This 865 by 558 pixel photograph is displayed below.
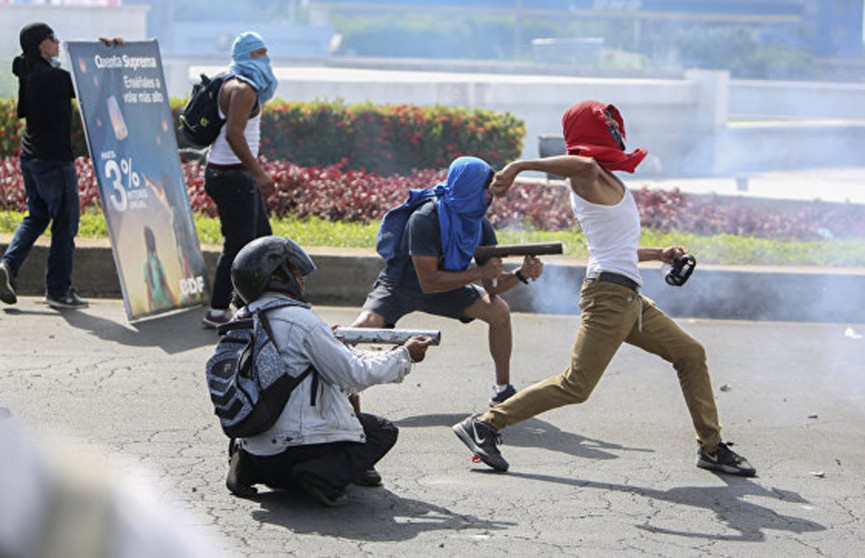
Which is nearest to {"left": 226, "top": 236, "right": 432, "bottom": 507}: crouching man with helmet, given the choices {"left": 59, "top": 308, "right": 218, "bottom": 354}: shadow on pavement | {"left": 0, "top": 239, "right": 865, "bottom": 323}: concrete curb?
{"left": 59, "top": 308, "right": 218, "bottom": 354}: shadow on pavement

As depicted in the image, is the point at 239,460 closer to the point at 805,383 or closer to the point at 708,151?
the point at 805,383

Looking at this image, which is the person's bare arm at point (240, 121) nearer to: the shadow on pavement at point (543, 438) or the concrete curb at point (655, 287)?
the concrete curb at point (655, 287)

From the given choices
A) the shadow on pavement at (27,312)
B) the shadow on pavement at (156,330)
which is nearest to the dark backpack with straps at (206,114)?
the shadow on pavement at (156,330)

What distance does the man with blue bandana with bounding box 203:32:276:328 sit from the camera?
25.0ft

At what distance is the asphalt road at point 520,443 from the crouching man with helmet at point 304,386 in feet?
0.45

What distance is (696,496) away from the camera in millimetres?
5227

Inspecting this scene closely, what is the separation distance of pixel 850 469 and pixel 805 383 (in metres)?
1.66

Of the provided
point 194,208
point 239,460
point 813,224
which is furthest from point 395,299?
point 813,224

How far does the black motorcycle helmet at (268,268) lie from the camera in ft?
15.4

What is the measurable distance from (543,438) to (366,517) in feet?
4.73

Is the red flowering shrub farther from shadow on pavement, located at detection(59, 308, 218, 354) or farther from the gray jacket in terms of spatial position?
the gray jacket

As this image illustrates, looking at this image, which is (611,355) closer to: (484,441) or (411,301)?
(484,441)

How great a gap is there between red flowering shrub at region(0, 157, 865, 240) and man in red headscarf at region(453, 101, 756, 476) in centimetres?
544

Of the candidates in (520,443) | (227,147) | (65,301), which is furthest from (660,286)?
(65,301)
